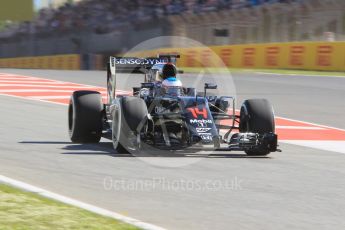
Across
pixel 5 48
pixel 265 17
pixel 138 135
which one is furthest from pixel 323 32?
pixel 5 48

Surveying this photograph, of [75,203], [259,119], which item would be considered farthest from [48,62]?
[75,203]

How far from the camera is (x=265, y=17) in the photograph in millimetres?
29000

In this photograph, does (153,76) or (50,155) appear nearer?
(50,155)

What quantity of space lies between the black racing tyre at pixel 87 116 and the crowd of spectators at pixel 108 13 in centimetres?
2080

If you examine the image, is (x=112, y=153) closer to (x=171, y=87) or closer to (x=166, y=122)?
(x=166, y=122)

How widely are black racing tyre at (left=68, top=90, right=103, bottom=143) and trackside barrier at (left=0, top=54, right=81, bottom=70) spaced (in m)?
27.4

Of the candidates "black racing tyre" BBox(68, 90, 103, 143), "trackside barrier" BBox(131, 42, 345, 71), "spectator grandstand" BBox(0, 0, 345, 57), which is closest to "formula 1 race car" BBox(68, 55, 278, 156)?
"black racing tyre" BBox(68, 90, 103, 143)

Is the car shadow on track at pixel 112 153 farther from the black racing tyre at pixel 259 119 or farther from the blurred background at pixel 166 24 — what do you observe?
the blurred background at pixel 166 24

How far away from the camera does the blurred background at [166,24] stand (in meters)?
27.4

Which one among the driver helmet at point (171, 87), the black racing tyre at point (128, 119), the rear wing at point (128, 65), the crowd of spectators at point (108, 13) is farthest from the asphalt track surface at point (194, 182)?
the crowd of spectators at point (108, 13)

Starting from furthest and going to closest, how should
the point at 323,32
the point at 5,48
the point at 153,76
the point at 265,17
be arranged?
the point at 5,48 < the point at 265,17 < the point at 323,32 < the point at 153,76

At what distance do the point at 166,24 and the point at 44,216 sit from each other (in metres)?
28.0

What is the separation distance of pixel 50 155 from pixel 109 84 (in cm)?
194

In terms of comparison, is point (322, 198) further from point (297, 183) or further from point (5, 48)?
point (5, 48)
